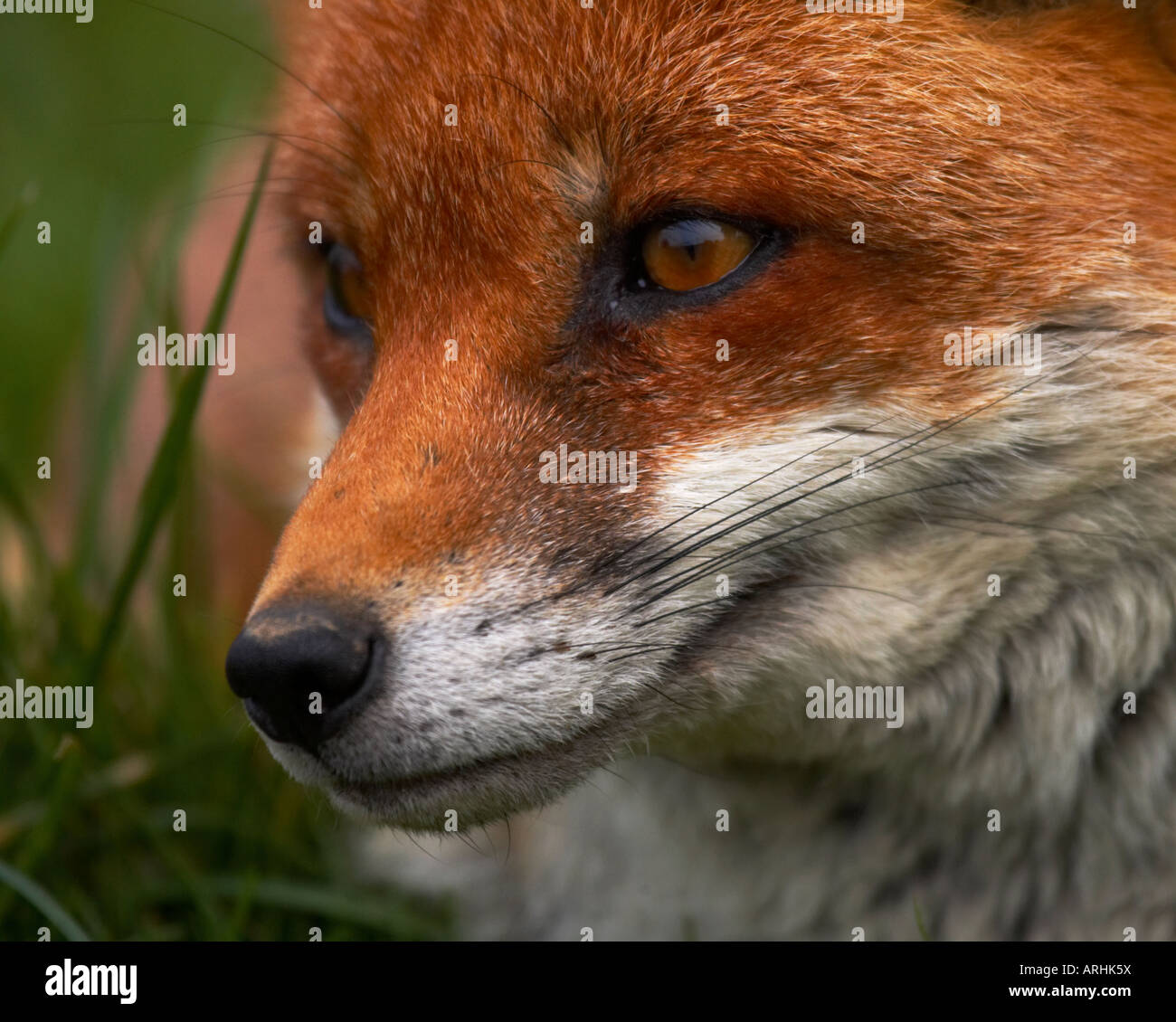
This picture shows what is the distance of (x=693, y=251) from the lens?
3.00 m

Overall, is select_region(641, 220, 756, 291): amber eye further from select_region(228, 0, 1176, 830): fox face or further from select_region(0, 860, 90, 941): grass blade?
select_region(0, 860, 90, 941): grass blade

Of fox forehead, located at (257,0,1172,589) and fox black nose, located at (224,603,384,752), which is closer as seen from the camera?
fox black nose, located at (224,603,384,752)

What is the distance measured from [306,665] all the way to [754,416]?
3.55 ft

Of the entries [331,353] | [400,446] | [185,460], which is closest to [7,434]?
[185,460]

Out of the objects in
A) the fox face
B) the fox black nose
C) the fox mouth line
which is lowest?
the fox mouth line

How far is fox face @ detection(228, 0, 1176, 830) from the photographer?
9.59ft

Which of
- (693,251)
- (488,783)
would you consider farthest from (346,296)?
(488,783)

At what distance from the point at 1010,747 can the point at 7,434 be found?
550 centimetres

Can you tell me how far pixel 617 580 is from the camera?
2.96 m

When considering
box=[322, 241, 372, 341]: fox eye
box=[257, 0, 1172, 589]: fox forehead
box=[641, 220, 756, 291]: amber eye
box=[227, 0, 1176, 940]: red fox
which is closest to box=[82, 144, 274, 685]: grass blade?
box=[322, 241, 372, 341]: fox eye

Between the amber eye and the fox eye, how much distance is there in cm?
85

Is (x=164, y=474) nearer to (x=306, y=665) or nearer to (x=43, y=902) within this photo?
(x=43, y=902)
